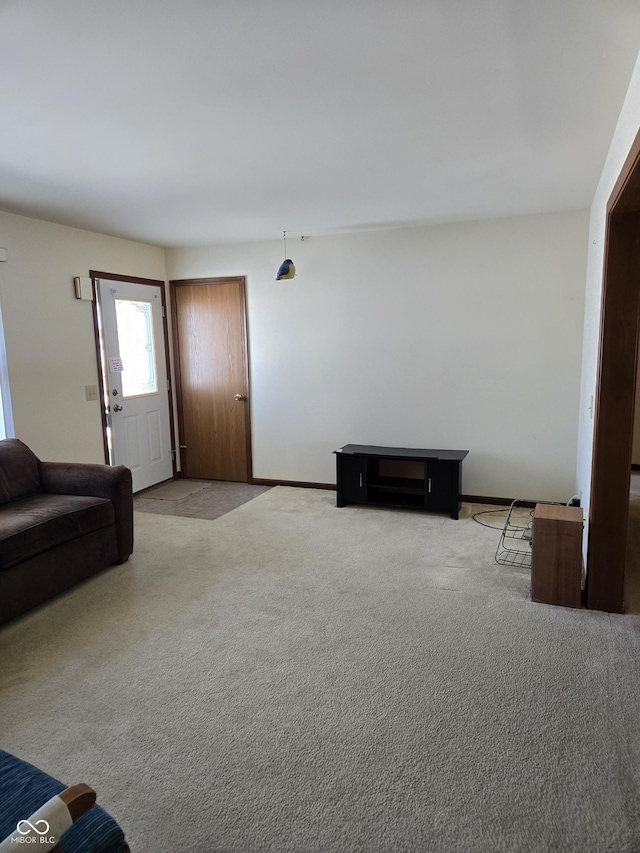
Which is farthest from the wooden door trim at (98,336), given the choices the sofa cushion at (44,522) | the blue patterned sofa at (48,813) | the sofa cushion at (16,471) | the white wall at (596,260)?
the white wall at (596,260)

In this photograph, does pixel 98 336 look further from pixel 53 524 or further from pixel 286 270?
→ pixel 53 524

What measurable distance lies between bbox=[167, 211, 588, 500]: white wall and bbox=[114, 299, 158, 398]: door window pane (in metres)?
0.72

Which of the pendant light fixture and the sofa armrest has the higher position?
the pendant light fixture

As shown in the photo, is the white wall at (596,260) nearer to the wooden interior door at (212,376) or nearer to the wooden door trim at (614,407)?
the wooden door trim at (614,407)

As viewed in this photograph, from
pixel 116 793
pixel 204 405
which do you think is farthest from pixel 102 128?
pixel 204 405

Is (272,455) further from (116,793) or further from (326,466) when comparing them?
(116,793)

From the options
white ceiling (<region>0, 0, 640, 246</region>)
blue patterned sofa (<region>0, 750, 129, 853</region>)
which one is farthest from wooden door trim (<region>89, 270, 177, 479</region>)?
blue patterned sofa (<region>0, 750, 129, 853</region>)

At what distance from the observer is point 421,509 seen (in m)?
4.59

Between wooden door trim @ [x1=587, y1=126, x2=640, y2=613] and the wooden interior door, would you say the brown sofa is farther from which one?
wooden door trim @ [x1=587, y1=126, x2=640, y2=613]

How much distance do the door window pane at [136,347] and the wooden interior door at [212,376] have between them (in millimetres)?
347

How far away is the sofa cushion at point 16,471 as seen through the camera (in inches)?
138

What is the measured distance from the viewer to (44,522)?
121 inches

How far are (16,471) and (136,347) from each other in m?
2.04

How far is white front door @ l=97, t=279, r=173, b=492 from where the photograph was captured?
493cm
